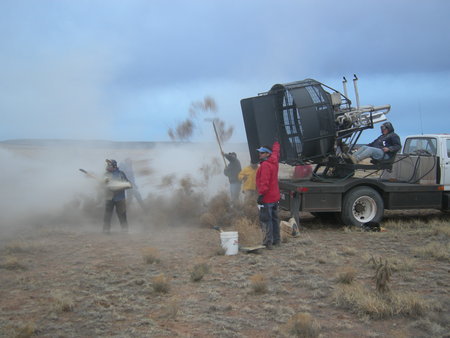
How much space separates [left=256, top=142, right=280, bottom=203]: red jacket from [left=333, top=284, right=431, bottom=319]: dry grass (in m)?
3.05

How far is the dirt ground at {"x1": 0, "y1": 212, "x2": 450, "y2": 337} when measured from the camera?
4.79 metres

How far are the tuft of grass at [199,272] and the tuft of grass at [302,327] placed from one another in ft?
6.49

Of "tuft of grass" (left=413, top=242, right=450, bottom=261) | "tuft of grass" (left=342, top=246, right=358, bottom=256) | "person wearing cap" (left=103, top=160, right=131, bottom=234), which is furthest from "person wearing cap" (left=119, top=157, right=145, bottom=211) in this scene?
"tuft of grass" (left=413, top=242, right=450, bottom=261)

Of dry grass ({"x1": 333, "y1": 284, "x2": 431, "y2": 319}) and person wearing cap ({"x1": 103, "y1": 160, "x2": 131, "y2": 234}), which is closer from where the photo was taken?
dry grass ({"x1": 333, "y1": 284, "x2": 431, "y2": 319})

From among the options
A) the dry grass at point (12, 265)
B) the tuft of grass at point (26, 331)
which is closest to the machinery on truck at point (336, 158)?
the dry grass at point (12, 265)

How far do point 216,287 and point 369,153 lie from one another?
5822 millimetres

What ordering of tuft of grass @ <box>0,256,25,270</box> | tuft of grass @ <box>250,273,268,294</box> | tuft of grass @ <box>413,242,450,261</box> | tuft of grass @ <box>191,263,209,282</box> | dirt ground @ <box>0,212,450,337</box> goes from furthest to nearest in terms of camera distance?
tuft of grass @ <box>413,242,450,261</box>
tuft of grass @ <box>0,256,25,270</box>
tuft of grass @ <box>191,263,209,282</box>
tuft of grass @ <box>250,273,268,294</box>
dirt ground @ <box>0,212,450,337</box>

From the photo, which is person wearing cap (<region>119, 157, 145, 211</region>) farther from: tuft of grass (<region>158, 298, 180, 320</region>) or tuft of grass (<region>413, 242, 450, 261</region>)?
tuft of grass (<region>413, 242, 450, 261</region>)

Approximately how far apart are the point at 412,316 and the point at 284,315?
1.41 meters

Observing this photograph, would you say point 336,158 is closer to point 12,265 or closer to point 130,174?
point 130,174

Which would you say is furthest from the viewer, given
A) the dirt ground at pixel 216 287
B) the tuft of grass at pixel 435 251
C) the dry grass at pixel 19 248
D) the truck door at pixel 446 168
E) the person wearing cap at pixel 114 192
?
the truck door at pixel 446 168

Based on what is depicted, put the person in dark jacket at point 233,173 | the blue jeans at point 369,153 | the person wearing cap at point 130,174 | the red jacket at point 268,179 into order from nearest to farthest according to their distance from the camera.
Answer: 1. the red jacket at point 268,179
2. the blue jeans at point 369,153
3. the person wearing cap at point 130,174
4. the person in dark jacket at point 233,173

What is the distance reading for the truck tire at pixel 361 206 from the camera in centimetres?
1003

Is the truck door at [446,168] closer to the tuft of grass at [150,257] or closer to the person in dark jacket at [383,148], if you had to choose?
the person in dark jacket at [383,148]
